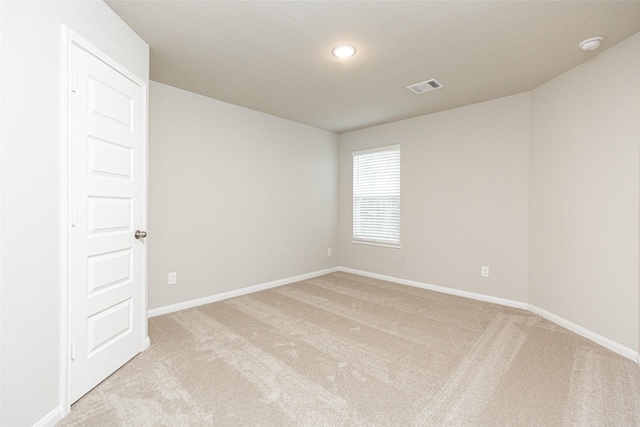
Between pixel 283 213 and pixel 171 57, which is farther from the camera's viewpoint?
pixel 283 213

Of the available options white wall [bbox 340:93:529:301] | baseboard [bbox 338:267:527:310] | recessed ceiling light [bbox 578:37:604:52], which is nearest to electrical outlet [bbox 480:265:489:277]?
white wall [bbox 340:93:529:301]

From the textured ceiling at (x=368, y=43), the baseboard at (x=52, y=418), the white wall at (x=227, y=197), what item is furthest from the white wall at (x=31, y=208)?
the white wall at (x=227, y=197)

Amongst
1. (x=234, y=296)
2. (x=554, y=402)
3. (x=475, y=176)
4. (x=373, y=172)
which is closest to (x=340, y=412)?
(x=554, y=402)

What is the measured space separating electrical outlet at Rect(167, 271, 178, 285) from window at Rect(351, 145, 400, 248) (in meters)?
2.90

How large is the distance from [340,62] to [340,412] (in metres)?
2.69

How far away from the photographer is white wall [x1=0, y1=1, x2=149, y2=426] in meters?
1.36

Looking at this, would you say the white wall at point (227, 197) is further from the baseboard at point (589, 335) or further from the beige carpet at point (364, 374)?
the baseboard at point (589, 335)

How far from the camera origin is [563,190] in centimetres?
297

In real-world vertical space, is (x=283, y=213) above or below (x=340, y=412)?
above

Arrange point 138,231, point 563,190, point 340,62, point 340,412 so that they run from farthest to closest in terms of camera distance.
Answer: point 563,190
point 340,62
point 138,231
point 340,412

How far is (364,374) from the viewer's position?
208 centimetres

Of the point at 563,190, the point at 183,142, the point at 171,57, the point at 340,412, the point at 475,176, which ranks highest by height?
the point at 171,57


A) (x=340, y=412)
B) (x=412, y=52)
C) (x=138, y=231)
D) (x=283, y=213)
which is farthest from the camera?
(x=283, y=213)

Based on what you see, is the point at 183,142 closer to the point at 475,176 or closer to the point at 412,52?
the point at 412,52
